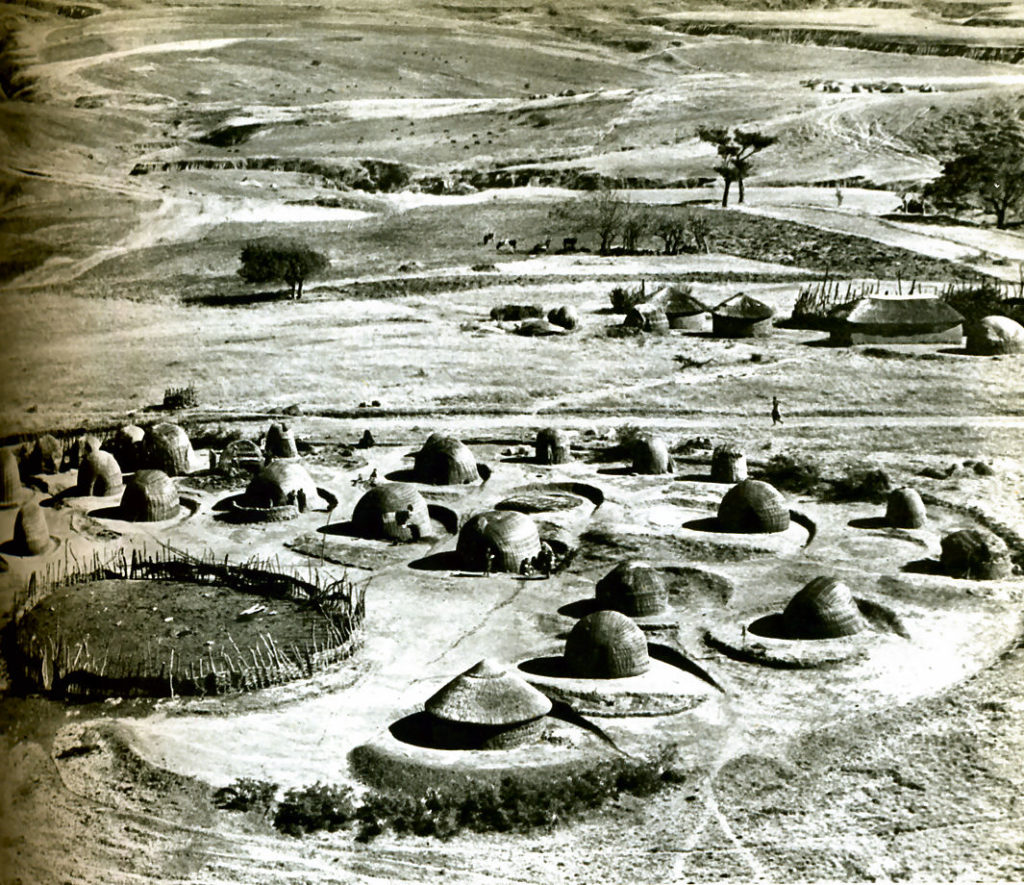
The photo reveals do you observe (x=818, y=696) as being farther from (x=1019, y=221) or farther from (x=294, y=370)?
(x=1019, y=221)

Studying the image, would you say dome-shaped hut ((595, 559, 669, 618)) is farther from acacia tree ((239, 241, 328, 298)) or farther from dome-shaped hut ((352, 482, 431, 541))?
acacia tree ((239, 241, 328, 298))

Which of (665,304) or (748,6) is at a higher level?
(748,6)

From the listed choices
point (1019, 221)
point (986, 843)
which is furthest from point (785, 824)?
point (1019, 221)

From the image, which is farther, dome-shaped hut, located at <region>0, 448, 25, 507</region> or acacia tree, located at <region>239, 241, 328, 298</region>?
acacia tree, located at <region>239, 241, 328, 298</region>

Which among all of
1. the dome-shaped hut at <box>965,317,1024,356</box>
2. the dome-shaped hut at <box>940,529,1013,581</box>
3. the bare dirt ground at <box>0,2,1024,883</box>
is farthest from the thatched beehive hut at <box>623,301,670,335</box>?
the dome-shaped hut at <box>940,529,1013,581</box>

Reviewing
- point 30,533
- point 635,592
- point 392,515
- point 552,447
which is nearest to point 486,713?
point 635,592

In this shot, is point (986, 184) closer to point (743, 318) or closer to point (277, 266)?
point (743, 318)

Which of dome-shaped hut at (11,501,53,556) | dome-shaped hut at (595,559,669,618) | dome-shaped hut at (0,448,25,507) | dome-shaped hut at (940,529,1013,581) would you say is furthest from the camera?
dome-shaped hut at (0,448,25,507)
